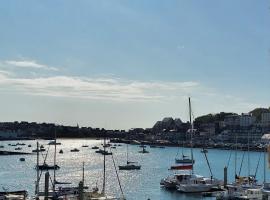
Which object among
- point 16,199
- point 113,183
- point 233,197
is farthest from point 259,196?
point 113,183

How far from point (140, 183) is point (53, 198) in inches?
1266

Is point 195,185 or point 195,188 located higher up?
point 195,185

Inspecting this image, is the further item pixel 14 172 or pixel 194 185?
pixel 14 172

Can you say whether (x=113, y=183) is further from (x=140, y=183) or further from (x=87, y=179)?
(x=87, y=179)

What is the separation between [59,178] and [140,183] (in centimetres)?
1627

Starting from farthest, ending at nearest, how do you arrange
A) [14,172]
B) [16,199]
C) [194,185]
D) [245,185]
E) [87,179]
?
1. [14,172]
2. [87,179]
3. [194,185]
4. [245,185]
5. [16,199]

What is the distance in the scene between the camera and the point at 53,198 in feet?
148

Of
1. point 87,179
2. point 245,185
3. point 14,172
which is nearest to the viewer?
point 245,185

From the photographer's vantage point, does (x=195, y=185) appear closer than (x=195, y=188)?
No

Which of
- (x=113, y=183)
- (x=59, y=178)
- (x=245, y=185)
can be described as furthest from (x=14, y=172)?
(x=245, y=185)

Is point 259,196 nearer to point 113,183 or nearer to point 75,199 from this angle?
point 75,199

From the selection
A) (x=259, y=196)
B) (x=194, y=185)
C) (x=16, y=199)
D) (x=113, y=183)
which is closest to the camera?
(x=16, y=199)

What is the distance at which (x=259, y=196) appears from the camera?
167 ft

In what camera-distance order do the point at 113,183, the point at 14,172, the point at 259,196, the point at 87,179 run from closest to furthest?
the point at 259,196, the point at 113,183, the point at 87,179, the point at 14,172
